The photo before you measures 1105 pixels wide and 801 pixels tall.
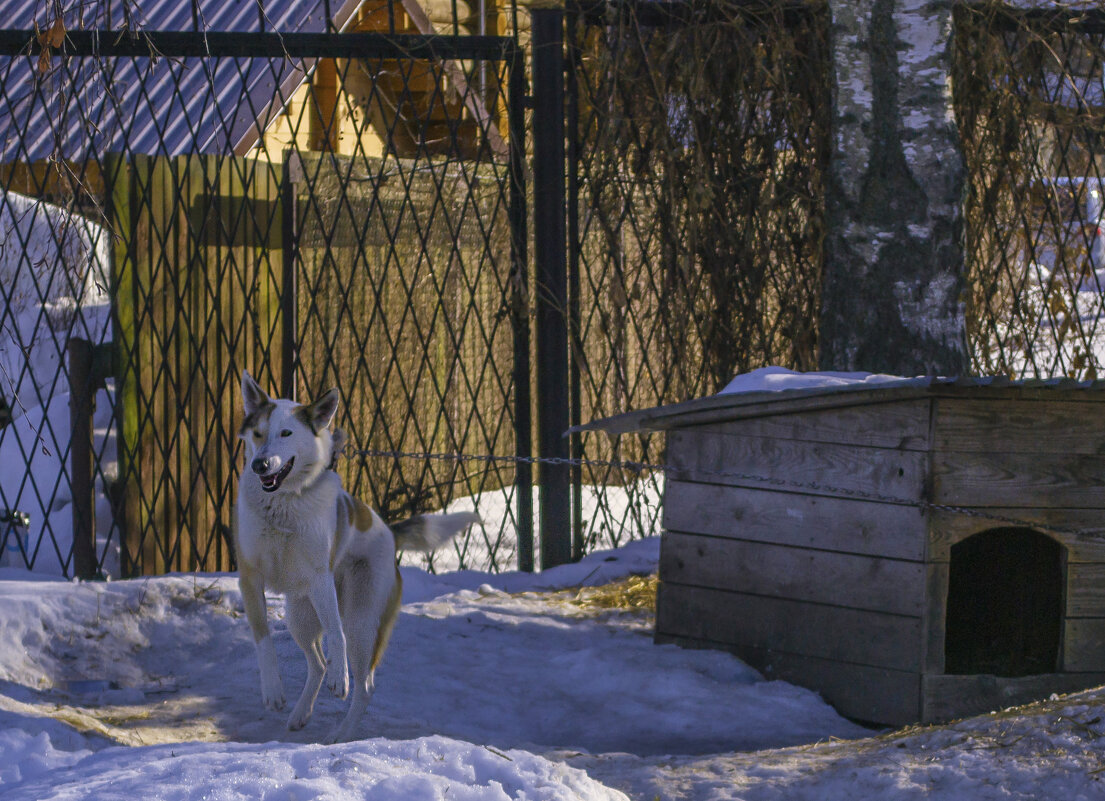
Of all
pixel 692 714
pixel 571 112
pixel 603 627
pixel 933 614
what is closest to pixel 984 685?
pixel 933 614

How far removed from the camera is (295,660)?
4566 mm

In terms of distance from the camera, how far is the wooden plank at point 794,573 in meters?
4.11

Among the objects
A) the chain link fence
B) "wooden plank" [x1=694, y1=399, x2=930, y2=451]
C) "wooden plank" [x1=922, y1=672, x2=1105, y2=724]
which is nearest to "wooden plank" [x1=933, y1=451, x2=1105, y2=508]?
"wooden plank" [x1=694, y1=399, x2=930, y2=451]

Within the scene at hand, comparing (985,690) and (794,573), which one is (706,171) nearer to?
(794,573)

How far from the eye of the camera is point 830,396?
4.20 m

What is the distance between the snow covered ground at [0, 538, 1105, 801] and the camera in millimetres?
2805

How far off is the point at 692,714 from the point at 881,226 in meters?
2.34

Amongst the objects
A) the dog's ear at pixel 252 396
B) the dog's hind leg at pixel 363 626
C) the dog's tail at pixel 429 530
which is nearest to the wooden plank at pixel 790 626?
the dog's tail at pixel 429 530

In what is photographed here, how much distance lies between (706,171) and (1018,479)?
258cm

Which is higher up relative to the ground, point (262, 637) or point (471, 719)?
point (262, 637)

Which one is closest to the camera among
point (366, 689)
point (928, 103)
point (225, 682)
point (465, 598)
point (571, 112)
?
point (366, 689)

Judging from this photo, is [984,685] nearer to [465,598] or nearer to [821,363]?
[821,363]

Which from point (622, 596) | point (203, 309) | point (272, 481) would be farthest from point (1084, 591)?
point (203, 309)

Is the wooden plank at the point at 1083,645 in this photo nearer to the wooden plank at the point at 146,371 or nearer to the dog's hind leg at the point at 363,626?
the dog's hind leg at the point at 363,626
